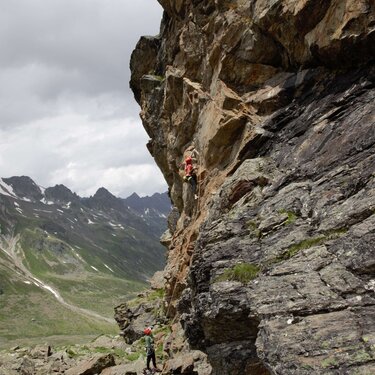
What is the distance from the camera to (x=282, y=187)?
1010 inches

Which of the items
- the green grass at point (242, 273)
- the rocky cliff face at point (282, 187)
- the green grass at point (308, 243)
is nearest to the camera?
the rocky cliff face at point (282, 187)

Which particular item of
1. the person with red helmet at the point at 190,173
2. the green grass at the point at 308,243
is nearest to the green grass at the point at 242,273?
the green grass at the point at 308,243

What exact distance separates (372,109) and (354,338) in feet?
45.4

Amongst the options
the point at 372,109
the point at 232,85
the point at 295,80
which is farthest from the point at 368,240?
the point at 232,85

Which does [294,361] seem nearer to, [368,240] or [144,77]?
[368,240]

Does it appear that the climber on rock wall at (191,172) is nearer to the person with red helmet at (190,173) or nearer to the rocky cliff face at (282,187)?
the person with red helmet at (190,173)

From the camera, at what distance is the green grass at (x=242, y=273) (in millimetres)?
22469

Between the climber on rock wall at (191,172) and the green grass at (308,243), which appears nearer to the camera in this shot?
the green grass at (308,243)

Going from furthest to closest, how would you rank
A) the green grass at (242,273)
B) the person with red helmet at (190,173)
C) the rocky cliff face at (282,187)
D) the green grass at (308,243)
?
1. the person with red helmet at (190,173)
2. the green grass at (242,273)
3. the green grass at (308,243)
4. the rocky cliff face at (282,187)

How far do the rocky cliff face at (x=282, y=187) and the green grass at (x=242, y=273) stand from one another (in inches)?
2.9

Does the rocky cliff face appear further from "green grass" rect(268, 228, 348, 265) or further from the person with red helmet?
the person with red helmet

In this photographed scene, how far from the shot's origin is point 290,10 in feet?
92.5

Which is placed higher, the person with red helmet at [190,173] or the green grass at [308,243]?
the person with red helmet at [190,173]

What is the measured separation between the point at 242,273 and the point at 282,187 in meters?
6.59
